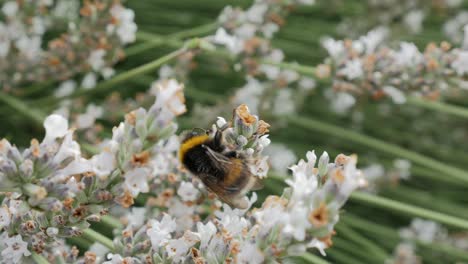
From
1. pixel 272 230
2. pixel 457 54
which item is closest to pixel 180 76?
pixel 457 54

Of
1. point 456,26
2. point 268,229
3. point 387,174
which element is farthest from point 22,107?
point 456,26

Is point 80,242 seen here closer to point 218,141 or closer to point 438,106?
point 218,141

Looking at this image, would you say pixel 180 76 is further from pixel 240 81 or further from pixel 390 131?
pixel 390 131

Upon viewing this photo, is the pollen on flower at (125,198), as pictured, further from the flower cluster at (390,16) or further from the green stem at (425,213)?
the flower cluster at (390,16)

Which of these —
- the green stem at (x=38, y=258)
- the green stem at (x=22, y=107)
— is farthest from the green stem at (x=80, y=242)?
the green stem at (x=38, y=258)

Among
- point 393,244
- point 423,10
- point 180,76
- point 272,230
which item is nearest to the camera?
point 272,230

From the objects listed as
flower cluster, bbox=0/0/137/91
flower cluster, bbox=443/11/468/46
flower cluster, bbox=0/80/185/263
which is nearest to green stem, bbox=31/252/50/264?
flower cluster, bbox=0/80/185/263

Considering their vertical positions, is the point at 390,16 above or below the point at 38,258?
above
